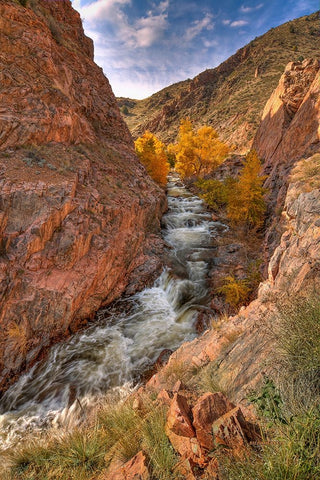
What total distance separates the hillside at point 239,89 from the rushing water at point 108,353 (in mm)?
31881

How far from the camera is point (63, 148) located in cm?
1150

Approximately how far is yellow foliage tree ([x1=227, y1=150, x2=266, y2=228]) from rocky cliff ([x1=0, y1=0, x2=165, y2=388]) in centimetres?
558

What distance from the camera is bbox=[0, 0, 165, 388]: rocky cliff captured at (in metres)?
7.65

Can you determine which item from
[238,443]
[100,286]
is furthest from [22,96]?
[238,443]

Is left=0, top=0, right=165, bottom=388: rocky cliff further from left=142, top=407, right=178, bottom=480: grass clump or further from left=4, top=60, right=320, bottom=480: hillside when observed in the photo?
left=142, top=407, right=178, bottom=480: grass clump

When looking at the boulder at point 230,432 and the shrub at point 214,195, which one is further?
the shrub at point 214,195

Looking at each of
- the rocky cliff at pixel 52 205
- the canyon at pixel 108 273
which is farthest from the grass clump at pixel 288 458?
the rocky cliff at pixel 52 205

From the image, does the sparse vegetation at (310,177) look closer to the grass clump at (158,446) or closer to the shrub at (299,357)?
the shrub at (299,357)

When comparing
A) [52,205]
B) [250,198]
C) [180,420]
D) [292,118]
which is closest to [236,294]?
[180,420]

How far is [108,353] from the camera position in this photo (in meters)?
7.90

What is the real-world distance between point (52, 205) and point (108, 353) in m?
5.93

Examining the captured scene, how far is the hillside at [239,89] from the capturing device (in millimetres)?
45281

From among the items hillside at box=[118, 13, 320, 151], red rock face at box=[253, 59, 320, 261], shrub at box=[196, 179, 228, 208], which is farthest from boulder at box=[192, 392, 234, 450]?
hillside at box=[118, 13, 320, 151]

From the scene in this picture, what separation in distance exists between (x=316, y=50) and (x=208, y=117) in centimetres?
2566
